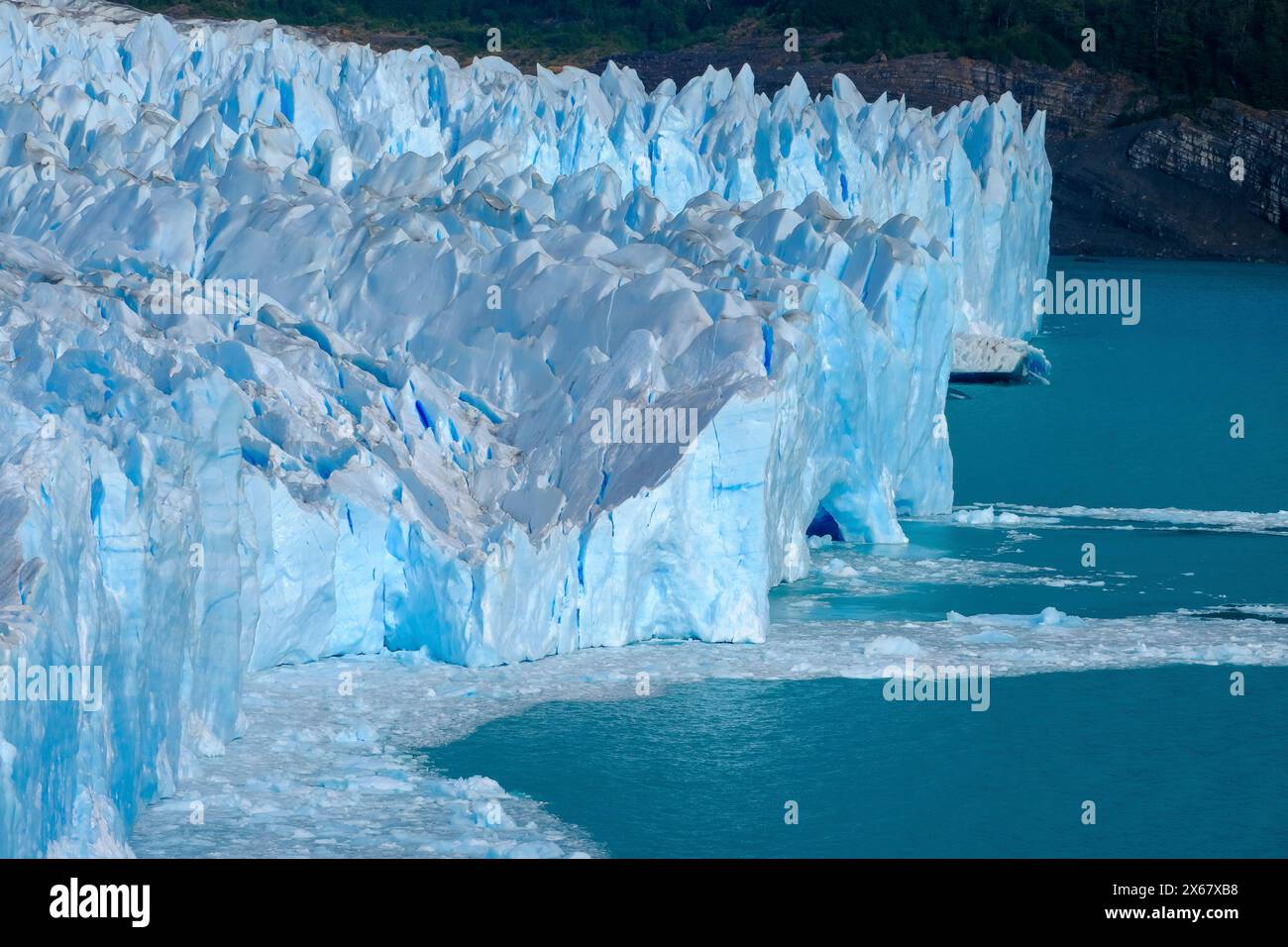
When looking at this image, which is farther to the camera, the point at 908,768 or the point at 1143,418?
the point at 1143,418

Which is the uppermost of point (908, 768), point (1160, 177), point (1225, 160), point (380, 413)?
point (1225, 160)

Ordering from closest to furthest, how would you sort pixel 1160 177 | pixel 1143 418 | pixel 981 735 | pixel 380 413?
pixel 981 735 → pixel 380 413 → pixel 1143 418 → pixel 1160 177

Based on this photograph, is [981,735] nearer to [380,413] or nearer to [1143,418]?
[380,413]

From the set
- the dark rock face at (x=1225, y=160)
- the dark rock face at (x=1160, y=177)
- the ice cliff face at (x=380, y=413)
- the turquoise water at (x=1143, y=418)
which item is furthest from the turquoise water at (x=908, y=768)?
the dark rock face at (x=1225, y=160)

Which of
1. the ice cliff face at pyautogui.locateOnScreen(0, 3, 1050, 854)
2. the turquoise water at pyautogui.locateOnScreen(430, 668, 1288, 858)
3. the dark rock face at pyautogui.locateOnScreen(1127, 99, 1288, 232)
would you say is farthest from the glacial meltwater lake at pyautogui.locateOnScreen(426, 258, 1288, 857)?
the dark rock face at pyautogui.locateOnScreen(1127, 99, 1288, 232)

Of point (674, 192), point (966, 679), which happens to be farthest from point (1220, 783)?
point (674, 192)

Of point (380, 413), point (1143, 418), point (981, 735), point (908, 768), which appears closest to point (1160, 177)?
point (1143, 418)
